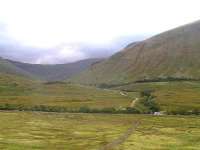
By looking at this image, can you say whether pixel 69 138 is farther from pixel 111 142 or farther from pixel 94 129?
pixel 94 129

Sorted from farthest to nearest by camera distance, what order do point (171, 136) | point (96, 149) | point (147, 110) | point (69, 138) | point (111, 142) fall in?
point (147, 110)
point (171, 136)
point (69, 138)
point (111, 142)
point (96, 149)

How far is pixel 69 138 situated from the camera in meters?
89.2

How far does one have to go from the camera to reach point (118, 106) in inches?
7470

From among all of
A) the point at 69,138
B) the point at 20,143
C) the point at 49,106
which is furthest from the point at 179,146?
the point at 49,106

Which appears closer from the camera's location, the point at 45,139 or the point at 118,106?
the point at 45,139

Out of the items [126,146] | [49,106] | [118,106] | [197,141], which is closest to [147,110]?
[118,106]

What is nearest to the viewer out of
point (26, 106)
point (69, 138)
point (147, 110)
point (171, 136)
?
point (69, 138)

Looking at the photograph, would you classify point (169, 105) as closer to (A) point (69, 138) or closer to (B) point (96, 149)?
(A) point (69, 138)

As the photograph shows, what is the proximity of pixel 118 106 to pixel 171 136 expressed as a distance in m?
92.6

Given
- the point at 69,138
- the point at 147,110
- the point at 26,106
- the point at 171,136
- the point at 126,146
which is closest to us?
the point at 126,146

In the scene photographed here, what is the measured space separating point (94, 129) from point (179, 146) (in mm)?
36427

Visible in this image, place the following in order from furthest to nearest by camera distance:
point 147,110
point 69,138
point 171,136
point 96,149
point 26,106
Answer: point 26,106 < point 147,110 < point 171,136 < point 69,138 < point 96,149

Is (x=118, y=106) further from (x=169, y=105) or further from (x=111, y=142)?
(x=111, y=142)

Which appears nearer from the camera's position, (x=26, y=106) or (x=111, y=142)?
(x=111, y=142)
